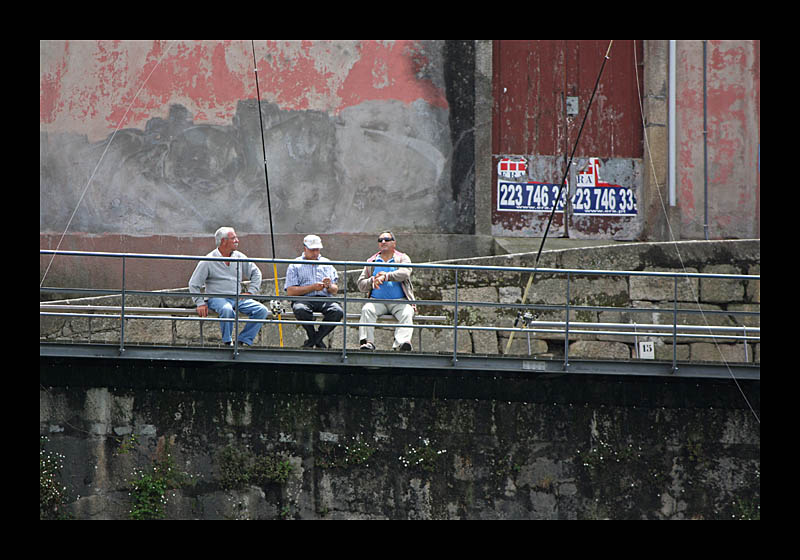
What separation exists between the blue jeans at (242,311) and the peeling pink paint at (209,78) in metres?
4.90

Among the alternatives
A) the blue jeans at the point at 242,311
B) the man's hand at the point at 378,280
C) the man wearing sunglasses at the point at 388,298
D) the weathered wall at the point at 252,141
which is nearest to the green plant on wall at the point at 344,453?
the man wearing sunglasses at the point at 388,298

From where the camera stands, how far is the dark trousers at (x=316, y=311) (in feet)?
33.0

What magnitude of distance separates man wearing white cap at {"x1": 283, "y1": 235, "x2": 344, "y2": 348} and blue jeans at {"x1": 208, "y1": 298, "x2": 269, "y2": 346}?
351 mm

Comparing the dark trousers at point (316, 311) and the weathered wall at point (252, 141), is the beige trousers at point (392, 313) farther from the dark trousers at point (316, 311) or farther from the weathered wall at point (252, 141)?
the weathered wall at point (252, 141)

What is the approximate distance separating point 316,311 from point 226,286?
87cm

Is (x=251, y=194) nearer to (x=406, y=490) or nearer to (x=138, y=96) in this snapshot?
(x=138, y=96)

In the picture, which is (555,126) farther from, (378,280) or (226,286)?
(226,286)

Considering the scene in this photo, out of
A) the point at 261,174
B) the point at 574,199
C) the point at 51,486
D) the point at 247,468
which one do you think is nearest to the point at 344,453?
the point at 247,468

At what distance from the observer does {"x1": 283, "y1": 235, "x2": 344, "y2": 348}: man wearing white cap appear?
33.1 feet

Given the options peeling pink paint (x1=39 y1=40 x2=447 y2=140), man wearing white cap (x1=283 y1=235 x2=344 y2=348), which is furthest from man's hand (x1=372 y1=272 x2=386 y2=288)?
peeling pink paint (x1=39 y1=40 x2=447 y2=140)

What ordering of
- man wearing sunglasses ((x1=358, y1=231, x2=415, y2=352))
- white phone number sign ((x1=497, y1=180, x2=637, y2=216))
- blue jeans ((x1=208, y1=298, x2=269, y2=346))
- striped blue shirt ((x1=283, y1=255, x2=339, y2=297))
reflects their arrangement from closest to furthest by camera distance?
blue jeans ((x1=208, y1=298, x2=269, y2=346)) → man wearing sunglasses ((x1=358, y1=231, x2=415, y2=352)) → striped blue shirt ((x1=283, y1=255, x2=339, y2=297)) → white phone number sign ((x1=497, y1=180, x2=637, y2=216))

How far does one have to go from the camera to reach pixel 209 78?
14.5m

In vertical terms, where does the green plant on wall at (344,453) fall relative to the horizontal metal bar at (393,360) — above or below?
below

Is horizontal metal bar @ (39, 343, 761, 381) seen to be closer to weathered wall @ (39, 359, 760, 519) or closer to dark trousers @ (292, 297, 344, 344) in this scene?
weathered wall @ (39, 359, 760, 519)
